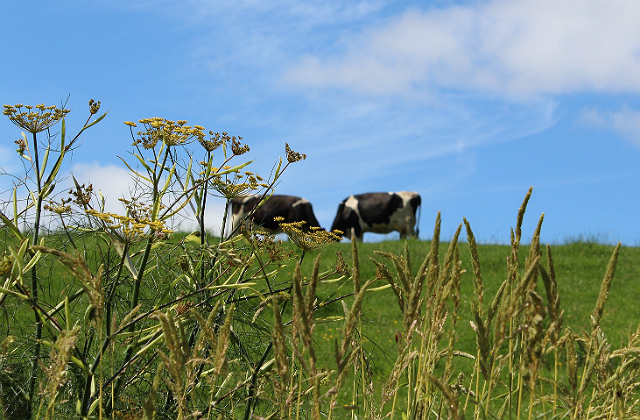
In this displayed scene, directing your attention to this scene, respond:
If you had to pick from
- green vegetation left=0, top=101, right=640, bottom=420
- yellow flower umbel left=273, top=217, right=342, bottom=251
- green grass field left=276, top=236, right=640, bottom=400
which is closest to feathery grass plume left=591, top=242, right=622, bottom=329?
green vegetation left=0, top=101, right=640, bottom=420

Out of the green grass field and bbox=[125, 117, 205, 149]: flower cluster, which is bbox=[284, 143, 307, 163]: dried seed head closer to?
bbox=[125, 117, 205, 149]: flower cluster

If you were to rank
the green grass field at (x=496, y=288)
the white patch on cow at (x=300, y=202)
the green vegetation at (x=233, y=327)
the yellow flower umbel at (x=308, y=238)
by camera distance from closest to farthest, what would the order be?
the green vegetation at (x=233, y=327) < the yellow flower umbel at (x=308, y=238) < the green grass field at (x=496, y=288) < the white patch on cow at (x=300, y=202)

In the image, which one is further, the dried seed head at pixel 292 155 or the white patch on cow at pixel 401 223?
the white patch on cow at pixel 401 223

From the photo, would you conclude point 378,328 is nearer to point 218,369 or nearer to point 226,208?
point 226,208

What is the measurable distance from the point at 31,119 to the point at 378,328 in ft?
33.4

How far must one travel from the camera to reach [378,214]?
24.0 meters

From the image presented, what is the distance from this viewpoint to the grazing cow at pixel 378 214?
24047mm

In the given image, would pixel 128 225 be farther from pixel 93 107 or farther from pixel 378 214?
pixel 378 214

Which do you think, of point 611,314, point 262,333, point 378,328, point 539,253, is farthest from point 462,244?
point 539,253

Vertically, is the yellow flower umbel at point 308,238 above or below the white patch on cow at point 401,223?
below

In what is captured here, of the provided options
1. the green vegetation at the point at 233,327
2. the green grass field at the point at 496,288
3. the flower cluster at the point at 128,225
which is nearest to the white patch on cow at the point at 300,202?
the green grass field at the point at 496,288

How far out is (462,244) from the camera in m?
18.8

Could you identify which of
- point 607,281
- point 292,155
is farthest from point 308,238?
point 607,281

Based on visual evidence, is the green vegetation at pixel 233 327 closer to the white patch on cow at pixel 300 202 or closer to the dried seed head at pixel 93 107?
the dried seed head at pixel 93 107
